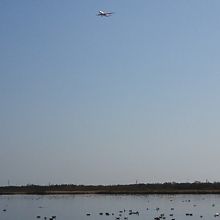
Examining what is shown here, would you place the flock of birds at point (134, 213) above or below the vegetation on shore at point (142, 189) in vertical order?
below

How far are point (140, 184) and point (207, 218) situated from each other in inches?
3644

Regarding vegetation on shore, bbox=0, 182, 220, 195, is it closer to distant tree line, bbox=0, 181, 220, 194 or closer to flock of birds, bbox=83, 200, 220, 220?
distant tree line, bbox=0, 181, 220, 194

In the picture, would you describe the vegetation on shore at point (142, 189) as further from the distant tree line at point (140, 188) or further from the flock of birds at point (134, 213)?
the flock of birds at point (134, 213)

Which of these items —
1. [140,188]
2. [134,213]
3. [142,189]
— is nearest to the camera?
[134,213]

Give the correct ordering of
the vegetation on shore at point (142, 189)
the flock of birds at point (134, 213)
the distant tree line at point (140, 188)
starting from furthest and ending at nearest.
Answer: the distant tree line at point (140, 188)
the vegetation on shore at point (142, 189)
the flock of birds at point (134, 213)

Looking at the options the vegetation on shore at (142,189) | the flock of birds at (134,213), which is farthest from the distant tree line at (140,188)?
the flock of birds at (134,213)

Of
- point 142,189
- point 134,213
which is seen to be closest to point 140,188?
point 142,189

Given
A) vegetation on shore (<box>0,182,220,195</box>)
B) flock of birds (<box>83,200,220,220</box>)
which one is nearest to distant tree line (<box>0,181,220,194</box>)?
vegetation on shore (<box>0,182,220,195</box>)

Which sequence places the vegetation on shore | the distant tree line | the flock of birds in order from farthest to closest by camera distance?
the distant tree line, the vegetation on shore, the flock of birds

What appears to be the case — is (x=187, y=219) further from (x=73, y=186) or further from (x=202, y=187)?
(x=73, y=186)

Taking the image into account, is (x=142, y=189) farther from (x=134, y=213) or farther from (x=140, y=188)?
(x=134, y=213)

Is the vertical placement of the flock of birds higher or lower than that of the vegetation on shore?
lower

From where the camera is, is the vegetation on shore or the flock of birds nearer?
the flock of birds

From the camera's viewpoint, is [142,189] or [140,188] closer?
[142,189]
